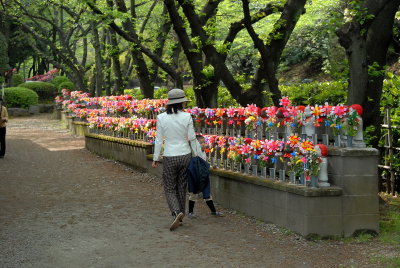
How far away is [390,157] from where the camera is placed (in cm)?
1150

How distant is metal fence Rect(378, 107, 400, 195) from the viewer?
11459 millimetres

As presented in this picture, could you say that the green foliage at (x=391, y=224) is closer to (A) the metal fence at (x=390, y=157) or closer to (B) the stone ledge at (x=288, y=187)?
(A) the metal fence at (x=390, y=157)

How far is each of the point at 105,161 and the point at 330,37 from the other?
15.4 meters

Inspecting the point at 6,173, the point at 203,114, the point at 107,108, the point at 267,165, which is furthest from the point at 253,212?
the point at 107,108

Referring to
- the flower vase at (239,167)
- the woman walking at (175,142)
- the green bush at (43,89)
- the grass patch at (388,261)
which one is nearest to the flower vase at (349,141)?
the grass patch at (388,261)

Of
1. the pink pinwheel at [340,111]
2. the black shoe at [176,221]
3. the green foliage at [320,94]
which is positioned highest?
the green foliage at [320,94]

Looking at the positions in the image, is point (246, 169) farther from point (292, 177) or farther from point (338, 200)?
point (338, 200)

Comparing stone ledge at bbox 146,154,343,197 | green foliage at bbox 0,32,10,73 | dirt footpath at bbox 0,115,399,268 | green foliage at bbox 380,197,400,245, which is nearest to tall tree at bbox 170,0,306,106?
dirt footpath at bbox 0,115,399,268

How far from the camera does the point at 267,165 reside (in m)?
9.41

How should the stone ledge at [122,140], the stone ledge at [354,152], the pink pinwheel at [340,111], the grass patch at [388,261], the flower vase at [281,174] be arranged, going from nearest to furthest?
the grass patch at [388,261] < the stone ledge at [354,152] < the pink pinwheel at [340,111] < the flower vase at [281,174] < the stone ledge at [122,140]

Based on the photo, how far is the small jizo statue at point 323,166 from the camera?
7.98 m

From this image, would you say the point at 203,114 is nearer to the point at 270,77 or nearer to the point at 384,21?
the point at 270,77

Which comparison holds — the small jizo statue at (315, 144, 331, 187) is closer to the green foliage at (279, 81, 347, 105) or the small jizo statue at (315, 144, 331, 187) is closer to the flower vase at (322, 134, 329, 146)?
the flower vase at (322, 134, 329, 146)

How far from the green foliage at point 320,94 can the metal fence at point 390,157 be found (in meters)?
1.01
